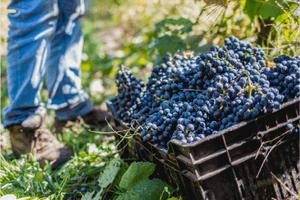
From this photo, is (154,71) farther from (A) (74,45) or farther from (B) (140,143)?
(A) (74,45)

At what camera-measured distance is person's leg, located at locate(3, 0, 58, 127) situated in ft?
8.39

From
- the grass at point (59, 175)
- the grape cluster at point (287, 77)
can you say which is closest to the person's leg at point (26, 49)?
the grass at point (59, 175)

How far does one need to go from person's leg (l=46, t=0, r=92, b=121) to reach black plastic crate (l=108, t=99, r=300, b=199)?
142cm

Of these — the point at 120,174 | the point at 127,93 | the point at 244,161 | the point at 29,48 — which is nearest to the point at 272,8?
the point at 127,93

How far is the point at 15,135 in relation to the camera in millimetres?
2746

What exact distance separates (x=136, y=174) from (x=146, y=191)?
0.43 ft

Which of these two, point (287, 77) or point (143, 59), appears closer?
point (287, 77)

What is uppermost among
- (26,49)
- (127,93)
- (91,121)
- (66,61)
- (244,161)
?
(26,49)

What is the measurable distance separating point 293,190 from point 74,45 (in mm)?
1846

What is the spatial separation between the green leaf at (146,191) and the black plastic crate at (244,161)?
0.31 feet

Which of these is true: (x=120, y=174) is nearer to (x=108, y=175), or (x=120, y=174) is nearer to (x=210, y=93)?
(x=108, y=175)

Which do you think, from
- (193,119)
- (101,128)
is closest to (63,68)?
(101,128)

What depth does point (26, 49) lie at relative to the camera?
2594 millimetres

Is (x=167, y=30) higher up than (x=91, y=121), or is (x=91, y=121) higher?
(x=167, y=30)
